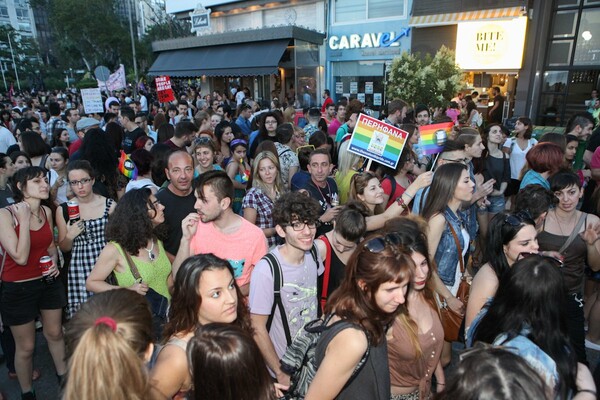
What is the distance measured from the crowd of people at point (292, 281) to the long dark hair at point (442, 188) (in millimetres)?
12

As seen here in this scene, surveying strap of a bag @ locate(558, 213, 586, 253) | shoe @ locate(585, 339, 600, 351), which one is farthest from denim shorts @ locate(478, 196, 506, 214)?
strap of a bag @ locate(558, 213, 586, 253)

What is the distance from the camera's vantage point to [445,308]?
3146 mm

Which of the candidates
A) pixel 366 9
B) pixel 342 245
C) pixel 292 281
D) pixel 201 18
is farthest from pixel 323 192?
pixel 201 18

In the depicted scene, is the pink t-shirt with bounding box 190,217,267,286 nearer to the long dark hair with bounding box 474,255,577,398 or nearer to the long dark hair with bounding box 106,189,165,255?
the long dark hair with bounding box 106,189,165,255

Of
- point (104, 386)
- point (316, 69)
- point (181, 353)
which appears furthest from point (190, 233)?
point (316, 69)

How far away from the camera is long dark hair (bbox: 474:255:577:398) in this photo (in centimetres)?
195

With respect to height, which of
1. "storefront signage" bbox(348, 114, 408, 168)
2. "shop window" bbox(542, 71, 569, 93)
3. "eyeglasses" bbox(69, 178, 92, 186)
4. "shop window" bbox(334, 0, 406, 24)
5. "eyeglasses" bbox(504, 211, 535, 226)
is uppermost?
"shop window" bbox(334, 0, 406, 24)

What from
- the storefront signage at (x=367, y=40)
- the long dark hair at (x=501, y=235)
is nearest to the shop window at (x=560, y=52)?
the storefront signage at (x=367, y=40)

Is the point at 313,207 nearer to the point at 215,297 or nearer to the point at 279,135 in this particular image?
the point at 215,297

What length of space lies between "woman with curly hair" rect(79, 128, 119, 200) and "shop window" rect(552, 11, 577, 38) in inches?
591

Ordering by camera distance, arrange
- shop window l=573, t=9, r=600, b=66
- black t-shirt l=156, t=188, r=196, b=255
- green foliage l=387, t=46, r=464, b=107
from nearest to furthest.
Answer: black t-shirt l=156, t=188, r=196, b=255 < green foliage l=387, t=46, r=464, b=107 < shop window l=573, t=9, r=600, b=66

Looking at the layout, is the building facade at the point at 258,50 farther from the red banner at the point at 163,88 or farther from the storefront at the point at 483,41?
the red banner at the point at 163,88

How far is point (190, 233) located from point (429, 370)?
193cm

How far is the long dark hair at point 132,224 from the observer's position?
113 inches
